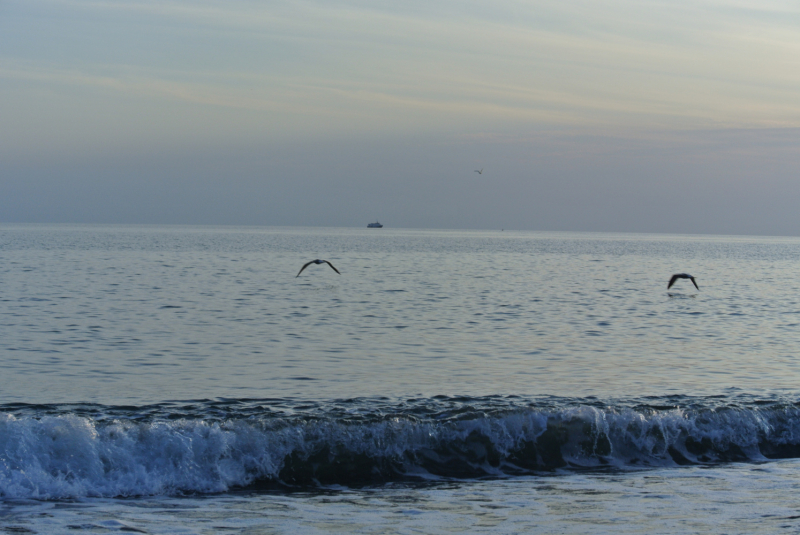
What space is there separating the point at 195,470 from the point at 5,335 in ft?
44.8

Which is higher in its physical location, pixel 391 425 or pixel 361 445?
pixel 391 425

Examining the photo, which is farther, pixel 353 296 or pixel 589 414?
pixel 353 296

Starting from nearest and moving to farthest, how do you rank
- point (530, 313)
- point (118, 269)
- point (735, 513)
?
point (735, 513)
point (530, 313)
point (118, 269)

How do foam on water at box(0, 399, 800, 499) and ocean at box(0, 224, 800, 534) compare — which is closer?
ocean at box(0, 224, 800, 534)

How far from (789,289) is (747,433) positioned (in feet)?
120

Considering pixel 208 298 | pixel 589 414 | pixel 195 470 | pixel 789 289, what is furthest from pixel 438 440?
pixel 789 289

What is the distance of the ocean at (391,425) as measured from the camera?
8.97 meters

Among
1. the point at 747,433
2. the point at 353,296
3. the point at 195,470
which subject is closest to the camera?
the point at 195,470

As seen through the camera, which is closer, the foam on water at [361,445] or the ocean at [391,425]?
the ocean at [391,425]

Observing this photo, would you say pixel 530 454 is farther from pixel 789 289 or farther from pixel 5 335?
pixel 789 289

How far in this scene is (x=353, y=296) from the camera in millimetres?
37156

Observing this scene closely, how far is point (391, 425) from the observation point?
12211 millimetres

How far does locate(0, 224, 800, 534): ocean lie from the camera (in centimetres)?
897

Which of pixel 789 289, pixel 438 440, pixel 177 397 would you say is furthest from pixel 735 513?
pixel 789 289
